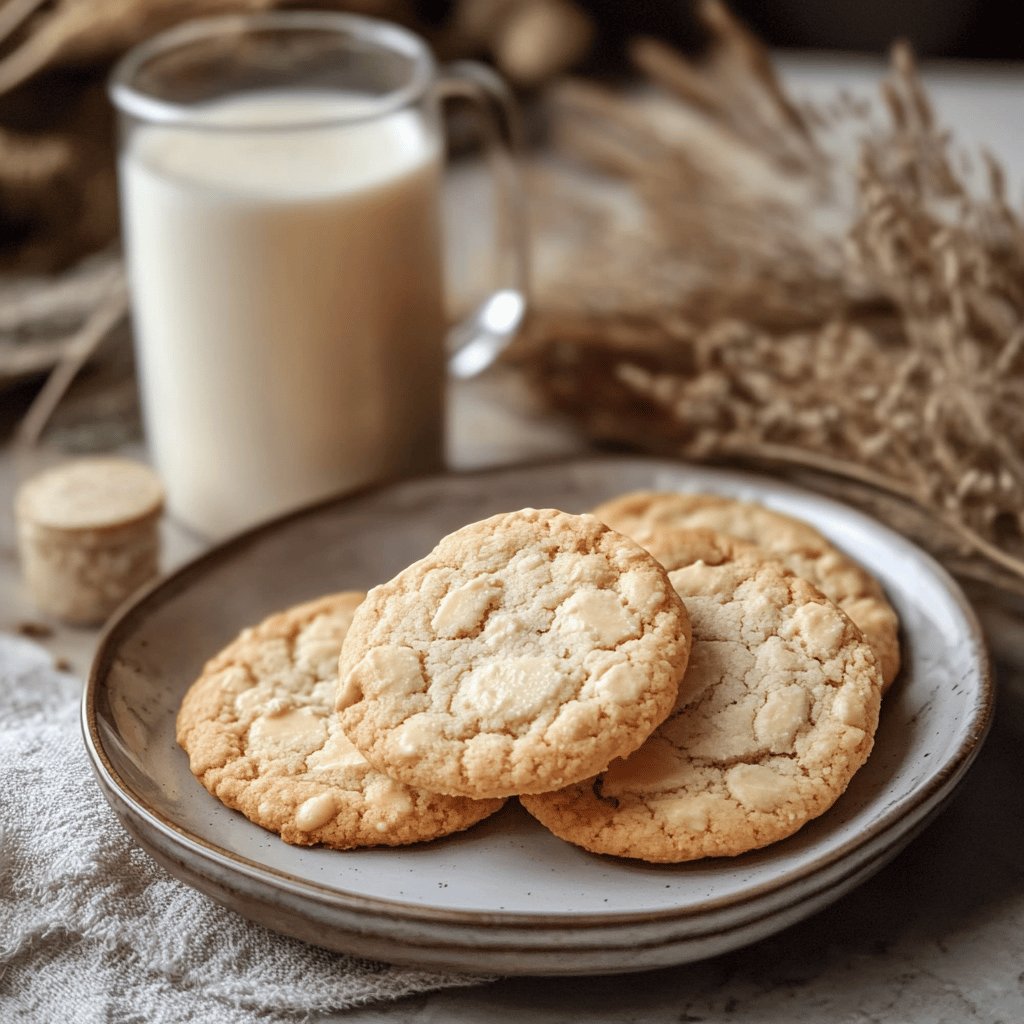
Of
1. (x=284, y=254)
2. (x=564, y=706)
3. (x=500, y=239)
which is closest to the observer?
(x=564, y=706)

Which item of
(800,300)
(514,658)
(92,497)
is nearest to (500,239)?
(800,300)

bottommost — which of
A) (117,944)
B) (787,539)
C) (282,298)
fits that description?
(117,944)

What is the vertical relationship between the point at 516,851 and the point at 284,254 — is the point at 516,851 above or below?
below

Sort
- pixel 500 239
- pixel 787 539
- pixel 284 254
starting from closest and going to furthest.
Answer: pixel 787 539 < pixel 284 254 < pixel 500 239

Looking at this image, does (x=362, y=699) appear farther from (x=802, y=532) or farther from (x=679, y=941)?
(x=802, y=532)

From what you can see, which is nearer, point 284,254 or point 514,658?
point 514,658

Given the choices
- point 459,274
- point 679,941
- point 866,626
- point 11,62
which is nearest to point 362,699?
point 679,941

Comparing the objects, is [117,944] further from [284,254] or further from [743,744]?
[284,254]
